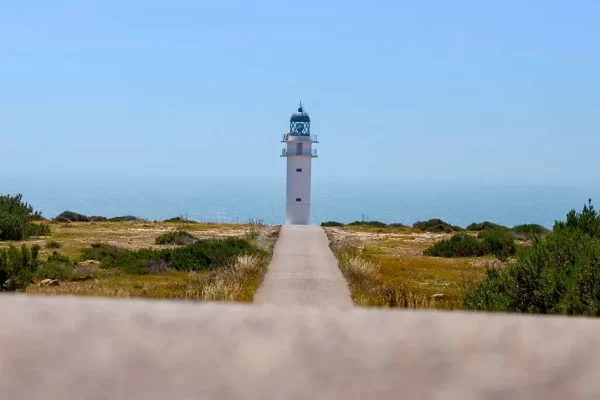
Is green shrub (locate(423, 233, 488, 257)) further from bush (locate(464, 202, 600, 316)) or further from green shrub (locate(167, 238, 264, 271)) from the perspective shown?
bush (locate(464, 202, 600, 316))

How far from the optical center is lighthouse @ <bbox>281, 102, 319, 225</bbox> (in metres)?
53.2

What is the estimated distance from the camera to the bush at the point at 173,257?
20.8 meters

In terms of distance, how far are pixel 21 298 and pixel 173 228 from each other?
30.0 meters

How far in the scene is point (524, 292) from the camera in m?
12.7

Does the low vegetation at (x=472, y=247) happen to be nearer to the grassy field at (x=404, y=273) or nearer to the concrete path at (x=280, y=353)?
the grassy field at (x=404, y=273)

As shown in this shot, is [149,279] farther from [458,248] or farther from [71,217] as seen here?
[71,217]

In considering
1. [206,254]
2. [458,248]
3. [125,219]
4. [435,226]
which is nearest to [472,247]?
[458,248]

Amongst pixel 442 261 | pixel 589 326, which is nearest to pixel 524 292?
pixel 589 326

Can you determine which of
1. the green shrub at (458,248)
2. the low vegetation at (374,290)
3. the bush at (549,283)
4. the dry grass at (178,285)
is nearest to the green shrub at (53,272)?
the dry grass at (178,285)

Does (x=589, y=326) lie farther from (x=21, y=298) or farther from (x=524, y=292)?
(x=21, y=298)

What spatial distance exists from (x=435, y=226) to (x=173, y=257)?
83.4ft

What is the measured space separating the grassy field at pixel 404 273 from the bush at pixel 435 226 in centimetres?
1030

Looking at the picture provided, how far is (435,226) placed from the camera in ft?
148

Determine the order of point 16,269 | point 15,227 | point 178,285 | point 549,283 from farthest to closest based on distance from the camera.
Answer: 1. point 15,227
2. point 16,269
3. point 178,285
4. point 549,283
